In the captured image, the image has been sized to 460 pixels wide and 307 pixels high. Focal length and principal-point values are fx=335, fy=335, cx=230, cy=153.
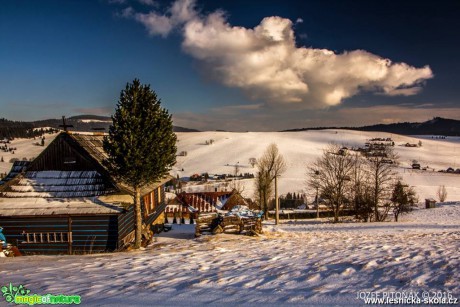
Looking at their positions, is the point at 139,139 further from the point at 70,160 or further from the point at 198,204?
the point at 198,204

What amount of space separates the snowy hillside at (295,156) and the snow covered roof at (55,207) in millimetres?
56650

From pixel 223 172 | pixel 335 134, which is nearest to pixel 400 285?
pixel 223 172

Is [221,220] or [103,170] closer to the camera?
[103,170]

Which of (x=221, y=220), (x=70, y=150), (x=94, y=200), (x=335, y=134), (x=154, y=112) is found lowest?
(x=221, y=220)

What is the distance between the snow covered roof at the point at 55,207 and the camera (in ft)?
65.8

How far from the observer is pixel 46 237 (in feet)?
68.1

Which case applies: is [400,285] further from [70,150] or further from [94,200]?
[70,150]

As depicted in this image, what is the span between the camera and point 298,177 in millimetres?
92938

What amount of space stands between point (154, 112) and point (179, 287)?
1254cm

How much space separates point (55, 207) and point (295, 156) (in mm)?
107000

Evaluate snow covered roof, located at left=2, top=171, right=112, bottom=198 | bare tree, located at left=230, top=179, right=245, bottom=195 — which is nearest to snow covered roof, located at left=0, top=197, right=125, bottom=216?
snow covered roof, located at left=2, top=171, right=112, bottom=198

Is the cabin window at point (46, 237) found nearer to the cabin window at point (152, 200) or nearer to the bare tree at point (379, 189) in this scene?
the cabin window at point (152, 200)

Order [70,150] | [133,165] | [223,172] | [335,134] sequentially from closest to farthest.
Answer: [133,165] → [70,150] → [223,172] → [335,134]

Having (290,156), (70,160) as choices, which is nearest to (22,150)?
(290,156)
